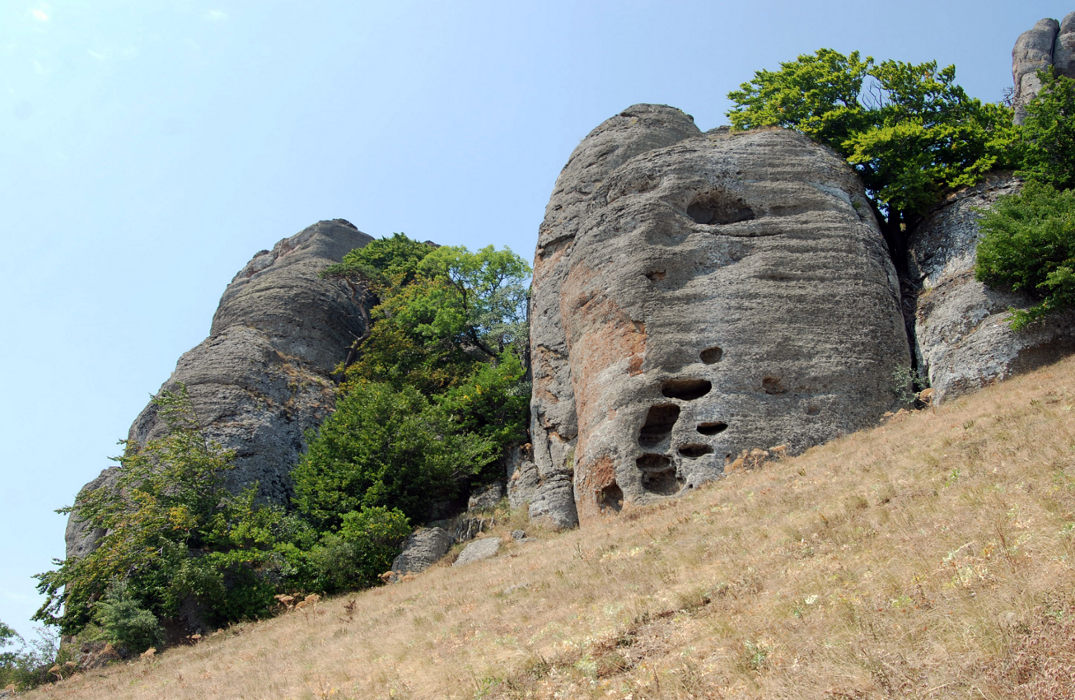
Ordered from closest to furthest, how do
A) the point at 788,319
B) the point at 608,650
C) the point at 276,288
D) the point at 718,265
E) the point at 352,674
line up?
the point at 608,650, the point at 352,674, the point at 788,319, the point at 718,265, the point at 276,288

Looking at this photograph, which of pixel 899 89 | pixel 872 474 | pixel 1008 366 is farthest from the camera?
pixel 899 89

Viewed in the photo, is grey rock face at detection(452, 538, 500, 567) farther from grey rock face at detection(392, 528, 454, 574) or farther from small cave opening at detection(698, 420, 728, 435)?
small cave opening at detection(698, 420, 728, 435)

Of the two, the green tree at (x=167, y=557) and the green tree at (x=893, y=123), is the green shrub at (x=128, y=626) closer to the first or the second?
the green tree at (x=167, y=557)

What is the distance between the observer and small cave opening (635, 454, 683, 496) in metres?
17.7

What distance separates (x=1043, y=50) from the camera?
42.0 metres

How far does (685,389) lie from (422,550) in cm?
762

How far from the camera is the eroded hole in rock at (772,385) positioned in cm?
1853

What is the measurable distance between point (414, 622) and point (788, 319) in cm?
1170

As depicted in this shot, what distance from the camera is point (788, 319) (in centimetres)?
1958

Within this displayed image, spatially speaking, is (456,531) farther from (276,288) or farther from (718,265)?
(276,288)

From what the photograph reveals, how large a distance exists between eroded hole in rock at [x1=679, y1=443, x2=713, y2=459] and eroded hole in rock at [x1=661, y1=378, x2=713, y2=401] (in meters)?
1.47

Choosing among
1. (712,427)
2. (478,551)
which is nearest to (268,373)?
(478,551)

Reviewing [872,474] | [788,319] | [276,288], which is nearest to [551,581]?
[872,474]

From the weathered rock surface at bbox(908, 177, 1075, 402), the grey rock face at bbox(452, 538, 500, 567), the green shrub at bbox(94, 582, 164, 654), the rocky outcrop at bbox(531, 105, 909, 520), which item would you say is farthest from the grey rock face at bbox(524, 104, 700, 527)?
the green shrub at bbox(94, 582, 164, 654)
